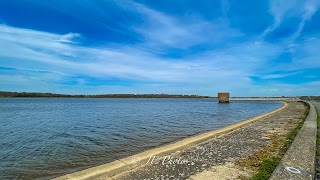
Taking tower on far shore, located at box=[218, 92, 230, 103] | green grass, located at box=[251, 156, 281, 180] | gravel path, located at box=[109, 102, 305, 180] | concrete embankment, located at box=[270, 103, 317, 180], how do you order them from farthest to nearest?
tower on far shore, located at box=[218, 92, 230, 103] → gravel path, located at box=[109, 102, 305, 180] → green grass, located at box=[251, 156, 281, 180] → concrete embankment, located at box=[270, 103, 317, 180]

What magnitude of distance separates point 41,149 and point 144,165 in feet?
22.8

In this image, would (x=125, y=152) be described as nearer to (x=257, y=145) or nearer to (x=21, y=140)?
(x=257, y=145)

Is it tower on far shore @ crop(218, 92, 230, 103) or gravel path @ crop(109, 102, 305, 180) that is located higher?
tower on far shore @ crop(218, 92, 230, 103)

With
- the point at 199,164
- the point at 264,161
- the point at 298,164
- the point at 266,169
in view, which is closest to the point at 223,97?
the point at 264,161

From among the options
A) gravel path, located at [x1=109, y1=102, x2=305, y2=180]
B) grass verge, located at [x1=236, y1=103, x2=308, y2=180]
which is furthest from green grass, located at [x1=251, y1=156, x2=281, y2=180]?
gravel path, located at [x1=109, y1=102, x2=305, y2=180]

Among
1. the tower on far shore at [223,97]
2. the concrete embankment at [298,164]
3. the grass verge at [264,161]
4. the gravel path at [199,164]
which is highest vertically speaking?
the tower on far shore at [223,97]

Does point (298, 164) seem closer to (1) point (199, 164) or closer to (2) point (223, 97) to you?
(1) point (199, 164)

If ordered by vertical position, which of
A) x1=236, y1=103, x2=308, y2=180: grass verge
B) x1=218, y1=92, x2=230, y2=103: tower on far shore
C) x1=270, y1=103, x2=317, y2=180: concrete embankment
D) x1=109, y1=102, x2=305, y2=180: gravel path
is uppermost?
x1=218, y1=92, x2=230, y2=103: tower on far shore

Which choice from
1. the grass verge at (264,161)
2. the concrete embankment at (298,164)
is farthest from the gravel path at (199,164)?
the concrete embankment at (298,164)

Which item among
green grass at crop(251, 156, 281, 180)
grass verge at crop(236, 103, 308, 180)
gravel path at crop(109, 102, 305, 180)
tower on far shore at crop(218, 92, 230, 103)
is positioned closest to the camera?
green grass at crop(251, 156, 281, 180)

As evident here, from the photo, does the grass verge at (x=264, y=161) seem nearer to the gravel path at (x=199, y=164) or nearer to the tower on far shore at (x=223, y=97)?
the gravel path at (x=199, y=164)

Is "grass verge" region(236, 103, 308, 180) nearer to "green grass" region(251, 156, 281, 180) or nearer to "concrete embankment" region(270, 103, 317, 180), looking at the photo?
"green grass" region(251, 156, 281, 180)

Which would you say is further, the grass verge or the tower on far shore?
the tower on far shore

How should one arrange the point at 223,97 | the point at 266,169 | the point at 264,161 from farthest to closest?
the point at 223,97, the point at 264,161, the point at 266,169
